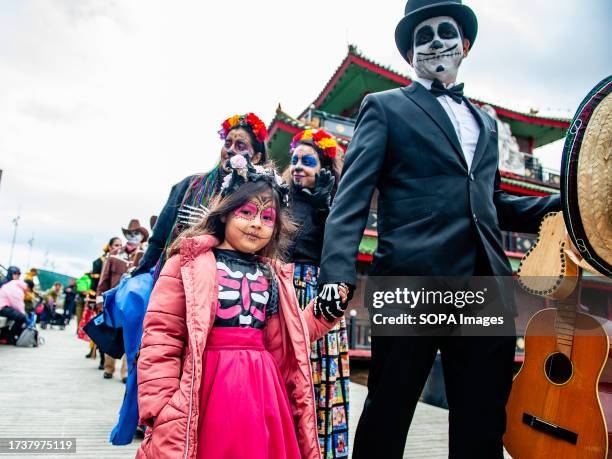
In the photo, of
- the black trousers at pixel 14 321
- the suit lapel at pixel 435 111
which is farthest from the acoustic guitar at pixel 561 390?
the black trousers at pixel 14 321

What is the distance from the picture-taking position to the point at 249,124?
9.39ft

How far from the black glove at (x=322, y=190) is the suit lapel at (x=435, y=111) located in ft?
3.20

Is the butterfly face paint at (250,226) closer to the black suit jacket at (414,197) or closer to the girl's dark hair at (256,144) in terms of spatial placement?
the black suit jacket at (414,197)

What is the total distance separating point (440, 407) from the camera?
532 cm

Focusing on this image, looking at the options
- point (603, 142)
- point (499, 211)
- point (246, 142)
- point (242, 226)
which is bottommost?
point (242, 226)


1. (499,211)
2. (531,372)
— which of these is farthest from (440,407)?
(499,211)

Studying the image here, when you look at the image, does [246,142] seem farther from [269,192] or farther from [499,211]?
[499,211]

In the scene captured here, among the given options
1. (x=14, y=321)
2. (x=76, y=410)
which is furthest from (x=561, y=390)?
(x=14, y=321)

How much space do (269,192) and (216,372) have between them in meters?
0.83

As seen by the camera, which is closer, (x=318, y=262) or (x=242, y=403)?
(x=242, y=403)

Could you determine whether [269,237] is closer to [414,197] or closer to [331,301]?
[331,301]

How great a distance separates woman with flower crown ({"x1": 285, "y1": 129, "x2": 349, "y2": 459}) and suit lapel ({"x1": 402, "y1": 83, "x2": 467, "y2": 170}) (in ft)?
3.29

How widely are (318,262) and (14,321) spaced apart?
9.25 meters

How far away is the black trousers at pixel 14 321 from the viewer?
8.69 m
